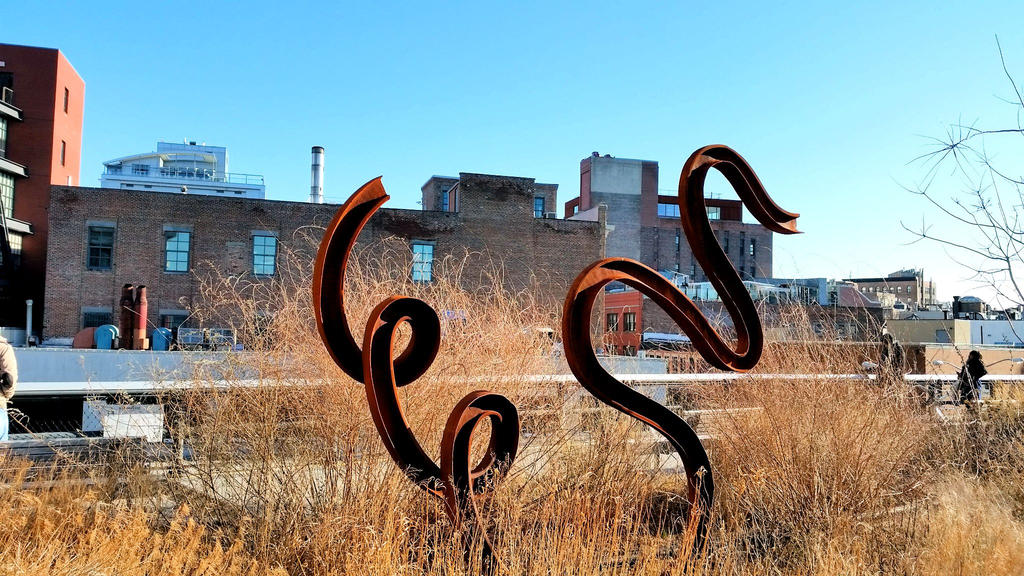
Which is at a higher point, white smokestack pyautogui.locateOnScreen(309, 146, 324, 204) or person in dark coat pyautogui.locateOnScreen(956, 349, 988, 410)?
white smokestack pyautogui.locateOnScreen(309, 146, 324, 204)

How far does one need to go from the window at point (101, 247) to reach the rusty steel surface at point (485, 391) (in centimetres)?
3019

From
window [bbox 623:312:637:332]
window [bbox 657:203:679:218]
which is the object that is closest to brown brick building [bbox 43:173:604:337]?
window [bbox 623:312:637:332]

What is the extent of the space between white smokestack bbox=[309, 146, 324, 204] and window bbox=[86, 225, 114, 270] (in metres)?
9.33

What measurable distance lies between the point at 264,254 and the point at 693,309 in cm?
2971

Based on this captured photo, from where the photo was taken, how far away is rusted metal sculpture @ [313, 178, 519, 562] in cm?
378

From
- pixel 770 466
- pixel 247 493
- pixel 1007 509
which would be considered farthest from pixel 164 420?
pixel 1007 509

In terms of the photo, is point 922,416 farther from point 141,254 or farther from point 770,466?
point 141,254

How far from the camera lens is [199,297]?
29.4m

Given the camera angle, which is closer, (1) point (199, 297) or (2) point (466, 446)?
(2) point (466, 446)

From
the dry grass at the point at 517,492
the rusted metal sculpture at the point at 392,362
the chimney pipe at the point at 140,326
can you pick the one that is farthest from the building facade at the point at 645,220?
the rusted metal sculpture at the point at 392,362

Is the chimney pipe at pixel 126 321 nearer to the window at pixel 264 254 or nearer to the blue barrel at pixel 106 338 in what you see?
the blue barrel at pixel 106 338

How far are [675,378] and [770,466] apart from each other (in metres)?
2.55

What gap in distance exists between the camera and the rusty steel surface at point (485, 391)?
3816mm

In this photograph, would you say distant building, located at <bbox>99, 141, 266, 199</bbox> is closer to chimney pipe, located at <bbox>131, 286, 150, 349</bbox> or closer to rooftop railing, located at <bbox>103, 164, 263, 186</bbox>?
rooftop railing, located at <bbox>103, 164, 263, 186</bbox>
